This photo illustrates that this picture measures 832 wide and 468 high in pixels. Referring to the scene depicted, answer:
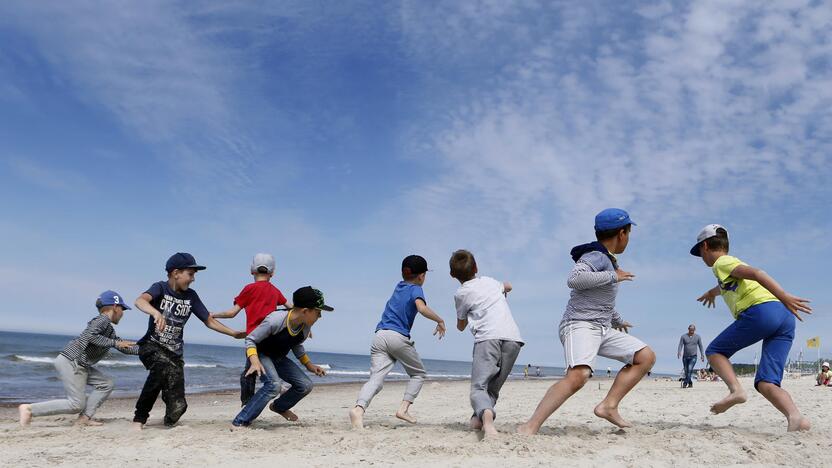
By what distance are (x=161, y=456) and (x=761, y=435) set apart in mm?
4297

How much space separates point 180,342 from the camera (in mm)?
5523

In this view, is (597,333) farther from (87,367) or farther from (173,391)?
(87,367)

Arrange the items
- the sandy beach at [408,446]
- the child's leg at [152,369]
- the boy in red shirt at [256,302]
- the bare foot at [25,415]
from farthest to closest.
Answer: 1. the boy in red shirt at [256,302]
2. the bare foot at [25,415]
3. the child's leg at [152,369]
4. the sandy beach at [408,446]

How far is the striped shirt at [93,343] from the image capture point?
19.8 feet

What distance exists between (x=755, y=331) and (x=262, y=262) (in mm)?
4541

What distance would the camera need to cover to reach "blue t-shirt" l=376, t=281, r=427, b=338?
5.50 m

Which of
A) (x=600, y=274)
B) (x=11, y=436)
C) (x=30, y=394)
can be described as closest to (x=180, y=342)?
(x=11, y=436)

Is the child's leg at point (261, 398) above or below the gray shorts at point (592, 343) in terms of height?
below

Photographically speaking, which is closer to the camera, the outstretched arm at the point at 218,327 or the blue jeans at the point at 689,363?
the outstretched arm at the point at 218,327

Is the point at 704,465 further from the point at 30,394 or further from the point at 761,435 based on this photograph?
the point at 30,394

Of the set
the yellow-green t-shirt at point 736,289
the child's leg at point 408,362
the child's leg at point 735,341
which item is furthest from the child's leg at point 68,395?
the yellow-green t-shirt at point 736,289

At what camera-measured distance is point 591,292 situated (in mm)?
4551

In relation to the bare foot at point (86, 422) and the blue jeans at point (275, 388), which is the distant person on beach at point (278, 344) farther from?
the bare foot at point (86, 422)

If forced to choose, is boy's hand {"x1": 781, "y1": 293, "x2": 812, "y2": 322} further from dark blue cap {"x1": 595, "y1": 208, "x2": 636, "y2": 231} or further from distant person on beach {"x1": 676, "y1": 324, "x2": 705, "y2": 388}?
distant person on beach {"x1": 676, "y1": 324, "x2": 705, "y2": 388}
